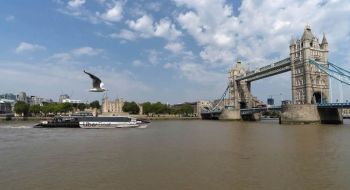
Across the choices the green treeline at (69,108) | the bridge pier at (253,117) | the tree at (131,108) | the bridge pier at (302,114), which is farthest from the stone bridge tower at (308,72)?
the green treeline at (69,108)

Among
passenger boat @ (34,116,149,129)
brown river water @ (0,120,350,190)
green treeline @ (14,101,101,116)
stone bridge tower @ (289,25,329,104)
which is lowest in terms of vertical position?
brown river water @ (0,120,350,190)

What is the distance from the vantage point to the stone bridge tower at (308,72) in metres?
80.9

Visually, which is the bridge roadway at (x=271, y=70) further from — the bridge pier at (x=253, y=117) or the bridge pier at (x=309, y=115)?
the bridge pier at (x=309, y=115)

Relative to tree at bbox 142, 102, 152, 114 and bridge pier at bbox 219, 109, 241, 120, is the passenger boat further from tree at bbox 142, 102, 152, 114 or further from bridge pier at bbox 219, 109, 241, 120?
tree at bbox 142, 102, 152, 114

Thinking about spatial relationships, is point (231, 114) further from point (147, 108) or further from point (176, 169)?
point (176, 169)


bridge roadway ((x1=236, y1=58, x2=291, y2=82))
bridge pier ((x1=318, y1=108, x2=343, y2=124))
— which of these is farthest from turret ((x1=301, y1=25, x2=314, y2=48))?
bridge pier ((x1=318, y1=108, x2=343, y2=124))

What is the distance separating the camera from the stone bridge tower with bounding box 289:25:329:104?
80.9 metres

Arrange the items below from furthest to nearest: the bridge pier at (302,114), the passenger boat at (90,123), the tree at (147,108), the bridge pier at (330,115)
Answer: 1. the tree at (147,108)
2. the bridge pier at (330,115)
3. the bridge pier at (302,114)
4. the passenger boat at (90,123)

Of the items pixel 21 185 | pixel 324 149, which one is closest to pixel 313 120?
pixel 324 149

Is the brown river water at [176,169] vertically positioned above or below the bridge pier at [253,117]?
below

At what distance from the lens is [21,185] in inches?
613

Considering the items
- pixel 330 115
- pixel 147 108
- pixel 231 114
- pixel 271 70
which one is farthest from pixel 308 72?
pixel 147 108

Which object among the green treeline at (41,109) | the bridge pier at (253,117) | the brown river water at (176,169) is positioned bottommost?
the brown river water at (176,169)

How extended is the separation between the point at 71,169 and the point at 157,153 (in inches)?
296
